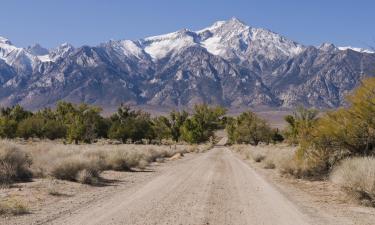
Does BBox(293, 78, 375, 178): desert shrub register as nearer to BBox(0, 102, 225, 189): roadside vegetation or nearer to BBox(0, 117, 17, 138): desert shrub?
BBox(0, 102, 225, 189): roadside vegetation

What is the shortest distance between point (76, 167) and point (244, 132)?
78419 millimetres

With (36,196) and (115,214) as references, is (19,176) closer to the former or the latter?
(36,196)

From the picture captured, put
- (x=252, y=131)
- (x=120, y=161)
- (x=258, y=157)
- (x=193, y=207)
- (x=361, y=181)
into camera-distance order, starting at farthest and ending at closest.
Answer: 1. (x=252, y=131)
2. (x=258, y=157)
3. (x=120, y=161)
4. (x=361, y=181)
5. (x=193, y=207)

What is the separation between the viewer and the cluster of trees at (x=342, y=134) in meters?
24.6

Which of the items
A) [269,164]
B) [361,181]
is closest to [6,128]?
[269,164]

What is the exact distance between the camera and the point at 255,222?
14.2 meters

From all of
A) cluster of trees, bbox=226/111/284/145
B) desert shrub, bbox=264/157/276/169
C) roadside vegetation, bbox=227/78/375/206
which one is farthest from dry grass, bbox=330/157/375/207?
cluster of trees, bbox=226/111/284/145

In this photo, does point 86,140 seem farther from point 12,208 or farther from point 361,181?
point 12,208

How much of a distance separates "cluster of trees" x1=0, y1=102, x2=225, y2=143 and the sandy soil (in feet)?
186

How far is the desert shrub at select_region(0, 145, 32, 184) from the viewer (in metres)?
21.5

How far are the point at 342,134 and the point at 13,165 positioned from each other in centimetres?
1461

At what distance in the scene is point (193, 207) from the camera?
16.5 metres

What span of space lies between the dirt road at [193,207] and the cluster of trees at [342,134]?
4.68m

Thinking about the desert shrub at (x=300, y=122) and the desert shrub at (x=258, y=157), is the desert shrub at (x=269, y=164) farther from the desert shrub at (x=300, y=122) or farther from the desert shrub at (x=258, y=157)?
the desert shrub at (x=258, y=157)
